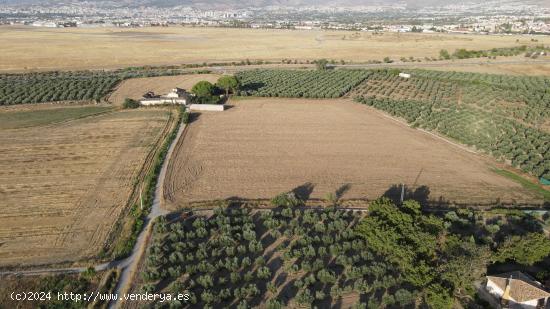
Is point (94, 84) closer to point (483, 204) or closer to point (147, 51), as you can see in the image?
point (147, 51)

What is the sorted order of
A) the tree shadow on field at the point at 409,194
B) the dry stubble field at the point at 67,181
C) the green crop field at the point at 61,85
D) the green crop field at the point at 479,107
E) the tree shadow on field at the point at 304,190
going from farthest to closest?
the green crop field at the point at 61,85
the green crop field at the point at 479,107
the tree shadow on field at the point at 304,190
the tree shadow on field at the point at 409,194
the dry stubble field at the point at 67,181

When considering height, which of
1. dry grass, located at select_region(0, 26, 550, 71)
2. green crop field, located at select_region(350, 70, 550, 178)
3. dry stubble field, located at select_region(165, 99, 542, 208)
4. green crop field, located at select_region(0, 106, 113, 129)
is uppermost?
dry grass, located at select_region(0, 26, 550, 71)

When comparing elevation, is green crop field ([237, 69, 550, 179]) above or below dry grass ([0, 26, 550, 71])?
below

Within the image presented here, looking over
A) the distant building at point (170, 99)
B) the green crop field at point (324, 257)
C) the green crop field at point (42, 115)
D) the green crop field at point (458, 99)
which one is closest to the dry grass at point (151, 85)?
the distant building at point (170, 99)

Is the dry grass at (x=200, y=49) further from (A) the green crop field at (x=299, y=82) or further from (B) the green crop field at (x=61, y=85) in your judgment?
(A) the green crop field at (x=299, y=82)

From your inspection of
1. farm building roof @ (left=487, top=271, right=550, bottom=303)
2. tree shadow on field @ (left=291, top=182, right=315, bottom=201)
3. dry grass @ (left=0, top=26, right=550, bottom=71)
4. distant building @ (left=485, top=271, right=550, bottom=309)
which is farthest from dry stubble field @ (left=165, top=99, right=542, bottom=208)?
dry grass @ (left=0, top=26, right=550, bottom=71)

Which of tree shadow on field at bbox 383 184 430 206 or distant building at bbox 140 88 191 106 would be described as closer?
tree shadow on field at bbox 383 184 430 206

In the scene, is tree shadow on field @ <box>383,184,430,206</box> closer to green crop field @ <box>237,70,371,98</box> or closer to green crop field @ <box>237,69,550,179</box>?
green crop field @ <box>237,69,550,179</box>

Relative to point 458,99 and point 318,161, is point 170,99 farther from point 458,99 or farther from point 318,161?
point 458,99
